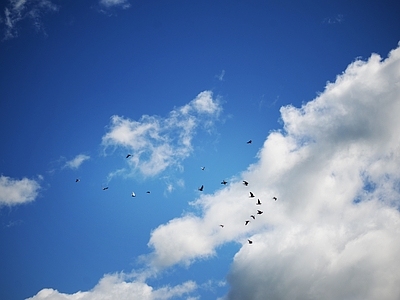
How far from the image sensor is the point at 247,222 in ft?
91.5

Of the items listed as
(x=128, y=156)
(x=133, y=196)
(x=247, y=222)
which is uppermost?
(x=128, y=156)

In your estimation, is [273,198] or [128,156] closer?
[273,198]

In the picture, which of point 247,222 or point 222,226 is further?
point 222,226

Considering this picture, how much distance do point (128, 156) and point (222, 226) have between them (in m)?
19.7

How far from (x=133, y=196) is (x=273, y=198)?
2056 centimetres

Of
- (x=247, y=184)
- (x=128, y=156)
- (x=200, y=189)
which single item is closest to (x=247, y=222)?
(x=247, y=184)

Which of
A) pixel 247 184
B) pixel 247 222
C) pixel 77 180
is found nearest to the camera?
pixel 247 184

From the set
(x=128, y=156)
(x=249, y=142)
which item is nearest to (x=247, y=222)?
(x=249, y=142)

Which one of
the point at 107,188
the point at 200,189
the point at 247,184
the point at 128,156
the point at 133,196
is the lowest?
the point at 247,184

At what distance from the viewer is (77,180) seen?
97.9 ft

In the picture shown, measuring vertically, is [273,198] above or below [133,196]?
below

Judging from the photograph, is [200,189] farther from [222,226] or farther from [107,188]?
[107,188]

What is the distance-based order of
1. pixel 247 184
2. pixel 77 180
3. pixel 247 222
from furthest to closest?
pixel 77 180 → pixel 247 222 → pixel 247 184

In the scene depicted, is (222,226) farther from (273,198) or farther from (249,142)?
(249,142)
